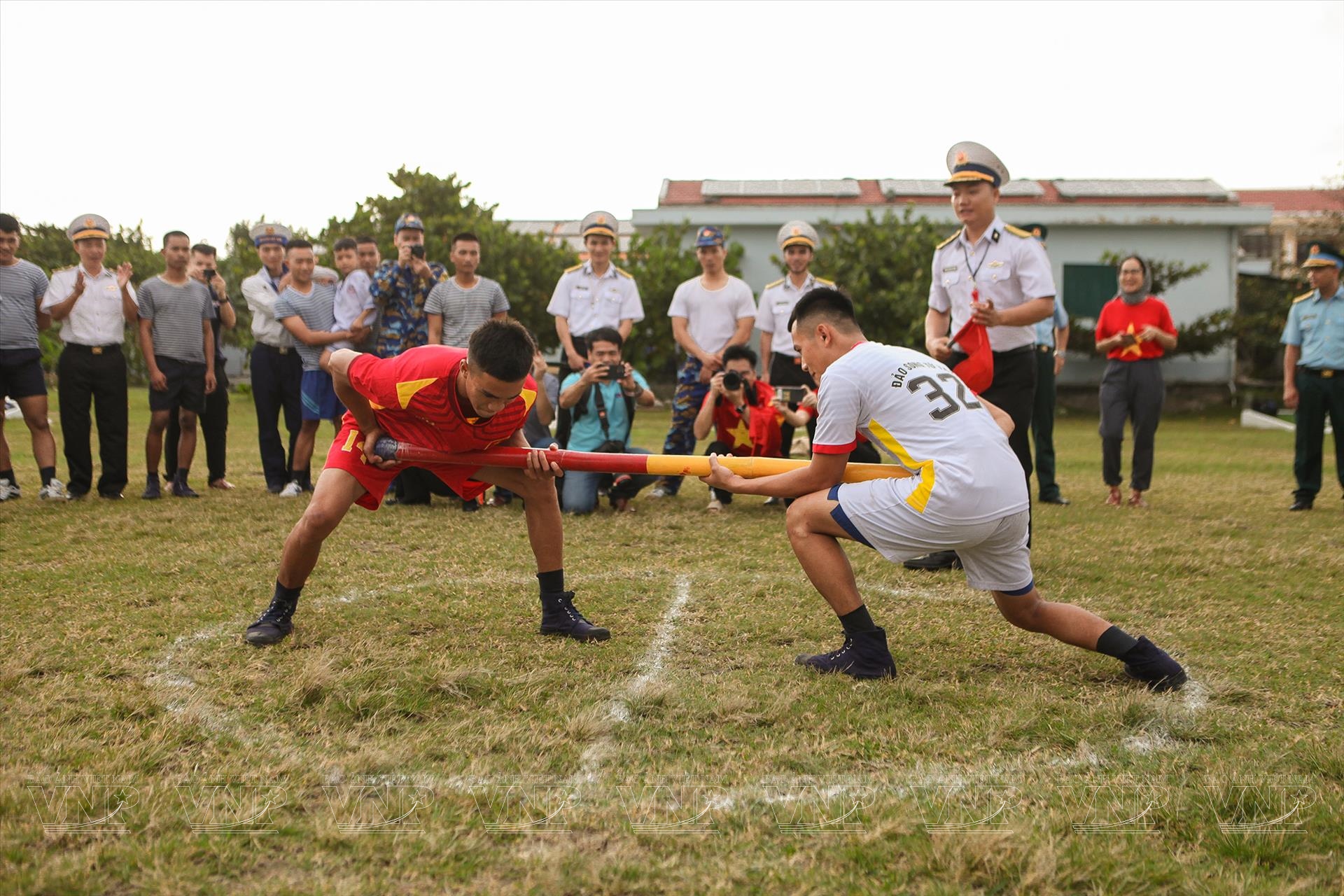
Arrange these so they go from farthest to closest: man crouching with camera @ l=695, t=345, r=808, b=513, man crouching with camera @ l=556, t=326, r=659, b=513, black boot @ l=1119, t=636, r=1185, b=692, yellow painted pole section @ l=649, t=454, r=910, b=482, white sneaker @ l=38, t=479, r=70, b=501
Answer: white sneaker @ l=38, t=479, r=70, b=501, man crouching with camera @ l=695, t=345, r=808, b=513, man crouching with camera @ l=556, t=326, r=659, b=513, yellow painted pole section @ l=649, t=454, r=910, b=482, black boot @ l=1119, t=636, r=1185, b=692

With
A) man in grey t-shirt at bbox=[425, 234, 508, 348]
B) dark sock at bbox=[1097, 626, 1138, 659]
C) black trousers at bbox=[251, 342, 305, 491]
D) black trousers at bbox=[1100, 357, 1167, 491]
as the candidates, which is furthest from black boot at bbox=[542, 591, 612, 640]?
black trousers at bbox=[1100, 357, 1167, 491]

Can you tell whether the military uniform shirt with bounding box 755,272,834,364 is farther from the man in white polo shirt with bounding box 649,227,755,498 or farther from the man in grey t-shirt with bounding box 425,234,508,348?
the man in grey t-shirt with bounding box 425,234,508,348

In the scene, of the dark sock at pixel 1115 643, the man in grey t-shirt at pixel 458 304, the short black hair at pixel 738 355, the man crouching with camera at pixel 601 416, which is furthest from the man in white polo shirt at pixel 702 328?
the dark sock at pixel 1115 643

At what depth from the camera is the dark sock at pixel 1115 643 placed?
12.6ft

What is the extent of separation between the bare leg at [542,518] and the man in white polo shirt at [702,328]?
4.30 meters

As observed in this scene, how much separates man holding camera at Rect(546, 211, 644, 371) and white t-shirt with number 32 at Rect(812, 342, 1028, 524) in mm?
5362

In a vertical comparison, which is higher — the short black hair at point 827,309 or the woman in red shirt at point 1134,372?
the short black hair at point 827,309

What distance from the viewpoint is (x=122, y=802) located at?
8.91 feet

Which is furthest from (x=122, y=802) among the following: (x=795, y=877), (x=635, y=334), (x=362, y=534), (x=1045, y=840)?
(x=635, y=334)

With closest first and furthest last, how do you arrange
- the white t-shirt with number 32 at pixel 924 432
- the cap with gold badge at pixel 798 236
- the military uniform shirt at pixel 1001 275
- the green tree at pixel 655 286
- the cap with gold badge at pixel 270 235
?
the white t-shirt with number 32 at pixel 924 432
the military uniform shirt at pixel 1001 275
the cap with gold badge at pixel 798 236
the cap with gold badge at pixel 270 235
the green tree at pixel 655 286

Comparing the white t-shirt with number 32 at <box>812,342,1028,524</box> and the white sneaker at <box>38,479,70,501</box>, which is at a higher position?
the white t-shirt with number 32 at <box>812,342,1028,524</box>

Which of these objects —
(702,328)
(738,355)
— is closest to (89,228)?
(702,328)

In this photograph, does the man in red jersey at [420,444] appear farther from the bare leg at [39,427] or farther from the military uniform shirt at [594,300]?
the bare leg at [39,427]

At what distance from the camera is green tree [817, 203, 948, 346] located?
24609 mm
